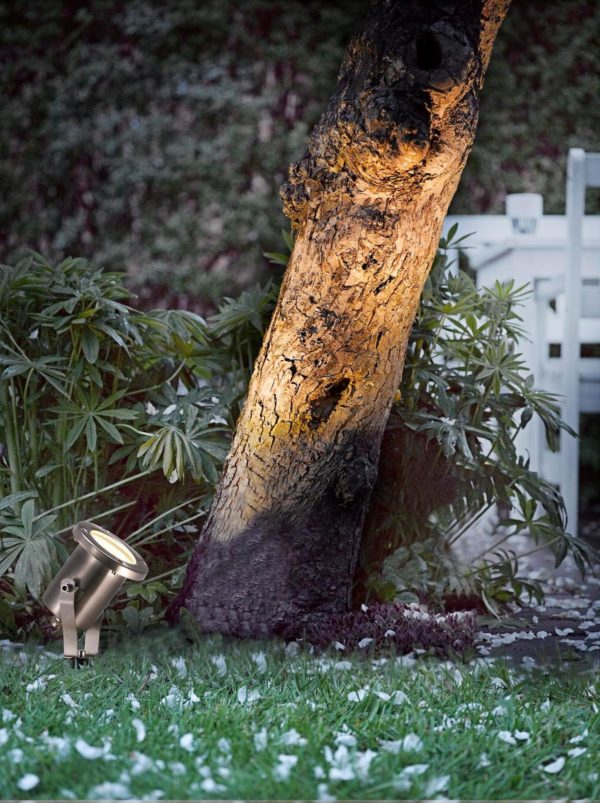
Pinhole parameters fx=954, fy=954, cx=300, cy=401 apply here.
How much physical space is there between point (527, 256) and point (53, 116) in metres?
3.45

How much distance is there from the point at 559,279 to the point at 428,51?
2.22 metres

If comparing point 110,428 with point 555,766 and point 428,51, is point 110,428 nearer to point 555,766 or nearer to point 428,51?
point 428,51

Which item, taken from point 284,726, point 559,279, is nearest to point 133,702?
point 284,726

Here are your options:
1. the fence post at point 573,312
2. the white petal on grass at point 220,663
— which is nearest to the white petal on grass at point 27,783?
the white petal on grass at point 220,663

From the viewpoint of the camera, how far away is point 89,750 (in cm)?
136

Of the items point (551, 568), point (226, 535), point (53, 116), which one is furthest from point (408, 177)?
point (53, 116)

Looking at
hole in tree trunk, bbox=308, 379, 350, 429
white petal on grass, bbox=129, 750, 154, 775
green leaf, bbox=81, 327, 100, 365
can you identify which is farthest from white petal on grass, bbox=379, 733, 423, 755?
green leaf, bbox=81, 327, 100, 365

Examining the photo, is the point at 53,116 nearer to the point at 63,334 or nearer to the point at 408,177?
the point at 63,334

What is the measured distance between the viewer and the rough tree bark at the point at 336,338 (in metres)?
1.84

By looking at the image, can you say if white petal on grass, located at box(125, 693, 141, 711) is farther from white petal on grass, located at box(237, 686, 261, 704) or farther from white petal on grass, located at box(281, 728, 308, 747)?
white petal on grass, located at box(281, 728, 308, 747)

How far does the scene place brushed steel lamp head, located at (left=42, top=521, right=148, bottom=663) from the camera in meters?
1.86

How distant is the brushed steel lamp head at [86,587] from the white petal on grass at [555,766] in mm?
859

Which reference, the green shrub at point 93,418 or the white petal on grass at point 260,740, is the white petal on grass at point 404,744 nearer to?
the white petal on grass at point 260,740

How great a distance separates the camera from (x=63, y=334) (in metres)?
2.30
